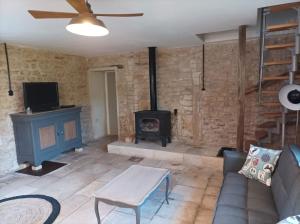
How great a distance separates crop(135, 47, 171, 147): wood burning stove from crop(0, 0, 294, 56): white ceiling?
79 centimetres

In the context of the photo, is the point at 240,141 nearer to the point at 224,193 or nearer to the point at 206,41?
the point at 224,193

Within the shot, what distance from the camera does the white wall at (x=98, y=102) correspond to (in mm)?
6199

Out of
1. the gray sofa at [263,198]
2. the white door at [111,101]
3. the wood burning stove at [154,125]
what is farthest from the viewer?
the white door at [111,101]

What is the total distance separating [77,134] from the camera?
5.16 m

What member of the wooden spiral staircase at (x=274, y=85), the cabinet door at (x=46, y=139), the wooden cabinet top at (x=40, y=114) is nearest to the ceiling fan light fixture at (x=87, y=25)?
the wooden spiral staircase at (x=274, y=85)

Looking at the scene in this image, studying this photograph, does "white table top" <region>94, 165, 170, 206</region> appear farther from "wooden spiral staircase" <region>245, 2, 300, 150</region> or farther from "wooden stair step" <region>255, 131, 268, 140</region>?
"wooden spiral staircase" <region>245, 2, 300, 150</region>

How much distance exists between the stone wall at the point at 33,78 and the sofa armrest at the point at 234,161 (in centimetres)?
393

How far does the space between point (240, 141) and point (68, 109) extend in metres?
3.60

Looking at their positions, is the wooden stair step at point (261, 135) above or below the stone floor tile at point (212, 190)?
above

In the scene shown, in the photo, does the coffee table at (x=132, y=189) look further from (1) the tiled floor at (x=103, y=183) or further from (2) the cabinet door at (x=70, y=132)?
(2) the cabinet door at (x=70, y=132)

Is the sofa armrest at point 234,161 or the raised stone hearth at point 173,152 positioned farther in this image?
the raised stone hearth at point 173,152

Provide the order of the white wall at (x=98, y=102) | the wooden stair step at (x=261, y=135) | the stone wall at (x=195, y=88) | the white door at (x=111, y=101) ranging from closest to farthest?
the wooden stair step at (x=261, y=135) → the stone wall at (x=195, y=88) → the white wall at (x=98, y=102) → the white door at (x=111, y=101)

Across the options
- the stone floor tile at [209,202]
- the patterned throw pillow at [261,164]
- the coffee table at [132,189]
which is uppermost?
the patterned throw pillow at [261,164]

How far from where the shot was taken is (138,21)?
288cm
